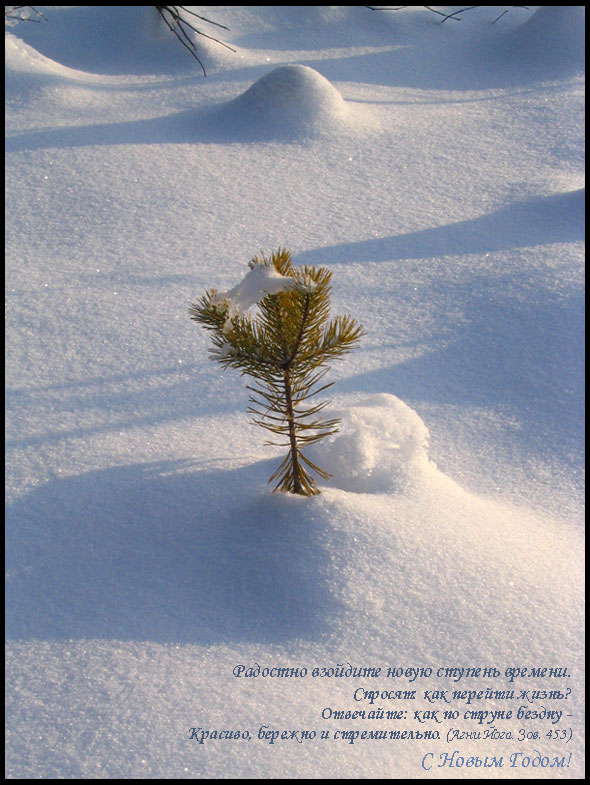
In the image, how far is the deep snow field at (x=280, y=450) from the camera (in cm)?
173

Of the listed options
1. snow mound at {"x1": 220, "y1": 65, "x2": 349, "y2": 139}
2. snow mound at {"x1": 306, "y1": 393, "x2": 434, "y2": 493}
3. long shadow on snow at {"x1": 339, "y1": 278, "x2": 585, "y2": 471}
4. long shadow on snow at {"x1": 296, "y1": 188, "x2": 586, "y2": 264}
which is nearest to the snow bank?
snow mound at {"x1": 220, "y1": 65, "x2": 349, "y2": 139}

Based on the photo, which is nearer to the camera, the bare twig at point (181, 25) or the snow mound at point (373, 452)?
the snow mound at point (373, 452)

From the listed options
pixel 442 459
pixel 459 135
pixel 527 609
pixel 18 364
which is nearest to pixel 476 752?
pixel 527 609

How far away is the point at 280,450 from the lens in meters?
2.63

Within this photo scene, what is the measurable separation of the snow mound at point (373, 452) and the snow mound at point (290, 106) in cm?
391

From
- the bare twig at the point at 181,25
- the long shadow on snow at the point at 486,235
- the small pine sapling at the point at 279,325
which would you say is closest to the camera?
the small pine sapling at the point at 279,325

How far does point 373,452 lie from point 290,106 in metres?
4.32

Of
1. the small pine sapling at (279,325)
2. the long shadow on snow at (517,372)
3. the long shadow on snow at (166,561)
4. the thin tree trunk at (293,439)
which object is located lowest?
the long shadow on snow at (166,561)

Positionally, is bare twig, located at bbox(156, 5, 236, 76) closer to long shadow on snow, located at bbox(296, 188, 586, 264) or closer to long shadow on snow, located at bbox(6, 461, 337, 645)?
long shadow on snow, located at bbox(296, 188, 586, 264)

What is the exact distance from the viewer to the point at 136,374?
308 centimetres

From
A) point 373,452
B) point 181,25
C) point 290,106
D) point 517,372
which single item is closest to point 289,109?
point 290,106

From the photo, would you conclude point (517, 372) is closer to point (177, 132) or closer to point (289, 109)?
point (289, 109)

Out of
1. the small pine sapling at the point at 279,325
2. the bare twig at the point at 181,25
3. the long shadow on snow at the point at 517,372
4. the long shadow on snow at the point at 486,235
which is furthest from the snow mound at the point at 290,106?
the small pine sapling at the point at 279,325

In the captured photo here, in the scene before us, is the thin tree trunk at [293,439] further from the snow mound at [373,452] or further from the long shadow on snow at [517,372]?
the long shadow on snow at [517,372]
